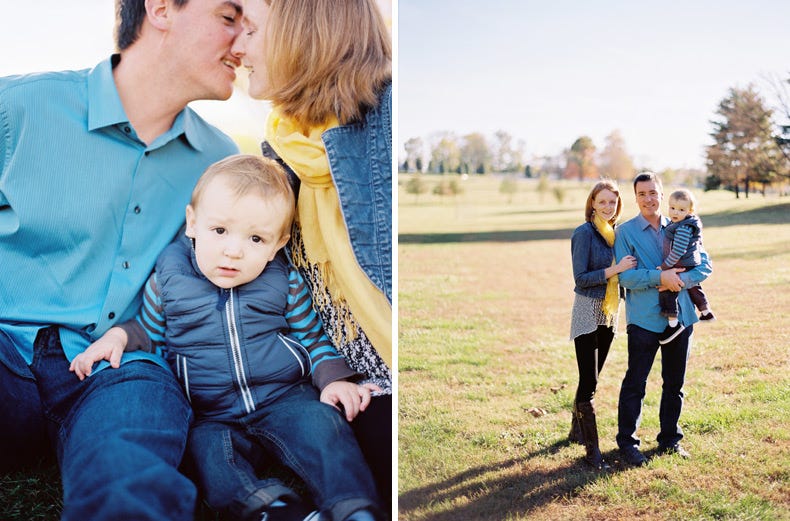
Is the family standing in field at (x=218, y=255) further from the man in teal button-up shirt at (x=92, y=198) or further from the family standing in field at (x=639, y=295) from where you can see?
the family standing in field at (x=639, y=295)

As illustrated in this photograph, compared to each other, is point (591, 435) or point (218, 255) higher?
point (218, 255)

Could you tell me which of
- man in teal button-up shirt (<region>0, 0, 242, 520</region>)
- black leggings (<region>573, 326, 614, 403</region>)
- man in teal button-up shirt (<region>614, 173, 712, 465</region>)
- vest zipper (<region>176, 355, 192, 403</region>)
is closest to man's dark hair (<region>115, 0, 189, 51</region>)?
man in teal button-up shirt (<region>0, 0, 242, 520</region>)

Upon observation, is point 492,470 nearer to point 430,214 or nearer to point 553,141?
point 553,141

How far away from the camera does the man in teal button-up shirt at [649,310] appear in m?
2.57

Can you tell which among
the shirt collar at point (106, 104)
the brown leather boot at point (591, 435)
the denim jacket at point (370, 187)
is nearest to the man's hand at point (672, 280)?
the brown leather boot at point (591, 435)

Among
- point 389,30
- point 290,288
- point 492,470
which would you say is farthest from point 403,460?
point 389,30

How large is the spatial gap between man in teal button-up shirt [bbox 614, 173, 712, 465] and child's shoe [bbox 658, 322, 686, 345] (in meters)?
0.01

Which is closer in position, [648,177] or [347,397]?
[347,397]

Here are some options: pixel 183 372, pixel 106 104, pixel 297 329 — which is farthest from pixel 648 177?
pixel 106 104

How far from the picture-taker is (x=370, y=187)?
2.23 metres

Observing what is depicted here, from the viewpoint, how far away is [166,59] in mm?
2342

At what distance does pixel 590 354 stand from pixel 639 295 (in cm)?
32

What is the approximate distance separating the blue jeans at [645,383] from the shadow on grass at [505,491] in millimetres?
171

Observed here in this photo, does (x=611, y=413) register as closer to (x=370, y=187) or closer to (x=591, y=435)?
(x=591, y=435)
